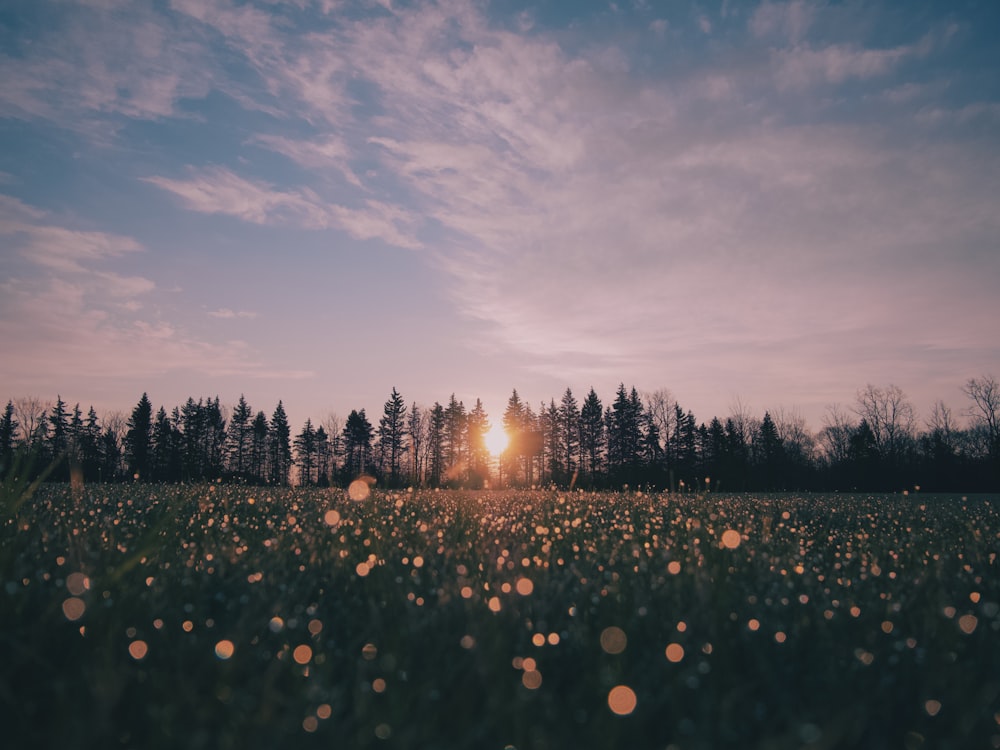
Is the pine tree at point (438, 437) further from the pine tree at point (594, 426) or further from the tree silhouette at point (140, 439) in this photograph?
the tree silhouette at point (140, 439)

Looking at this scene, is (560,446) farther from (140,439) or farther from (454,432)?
(140,439)

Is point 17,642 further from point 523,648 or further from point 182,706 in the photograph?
point 523,648

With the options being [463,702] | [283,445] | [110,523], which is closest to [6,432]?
[283,445]

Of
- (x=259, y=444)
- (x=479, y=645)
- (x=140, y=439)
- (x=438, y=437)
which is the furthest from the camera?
(x=259, y=444)

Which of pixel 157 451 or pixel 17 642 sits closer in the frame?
pixel 17 642

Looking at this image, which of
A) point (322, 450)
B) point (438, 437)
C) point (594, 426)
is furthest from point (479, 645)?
point (322, 450)

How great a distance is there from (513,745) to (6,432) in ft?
333

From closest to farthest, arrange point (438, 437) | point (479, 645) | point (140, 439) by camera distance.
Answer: point (479, 645) < point (140, 439) < point (438, 437)

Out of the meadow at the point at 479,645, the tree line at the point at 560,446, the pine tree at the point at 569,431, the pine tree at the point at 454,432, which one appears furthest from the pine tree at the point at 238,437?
the meadow at the point at 479,645

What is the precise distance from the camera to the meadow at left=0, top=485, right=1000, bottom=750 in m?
1.91

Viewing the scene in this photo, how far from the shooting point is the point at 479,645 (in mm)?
2461

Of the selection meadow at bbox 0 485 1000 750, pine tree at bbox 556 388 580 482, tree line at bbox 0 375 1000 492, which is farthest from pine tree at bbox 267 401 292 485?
meadow at bbox 0 485 1000 750

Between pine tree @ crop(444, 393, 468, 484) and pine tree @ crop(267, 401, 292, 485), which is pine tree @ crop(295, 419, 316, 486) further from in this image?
pine tree @ crop(444, 393, 468, 484)

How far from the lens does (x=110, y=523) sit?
514 centimetres
